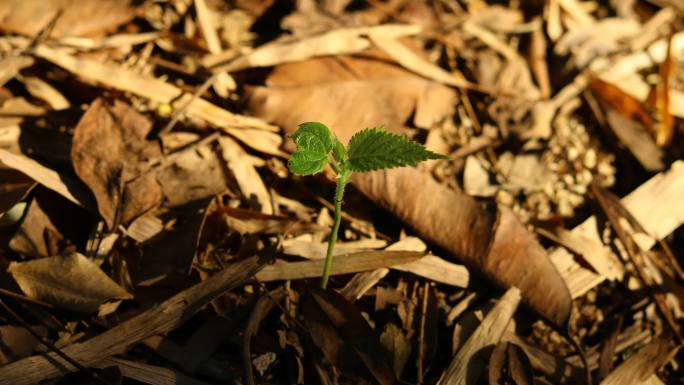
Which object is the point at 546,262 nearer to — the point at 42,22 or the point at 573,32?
the point at 573,32

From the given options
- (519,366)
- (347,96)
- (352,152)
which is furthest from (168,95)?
(519,366)

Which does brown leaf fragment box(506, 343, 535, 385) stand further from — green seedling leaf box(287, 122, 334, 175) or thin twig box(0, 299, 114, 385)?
thin twig box(0, 299, 114, 385)

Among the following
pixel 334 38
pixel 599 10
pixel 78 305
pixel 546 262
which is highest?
pixel 599 10

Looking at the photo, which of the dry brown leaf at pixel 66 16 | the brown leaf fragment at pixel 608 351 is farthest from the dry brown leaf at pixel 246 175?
the brown leaf fragment at pixel 608 351

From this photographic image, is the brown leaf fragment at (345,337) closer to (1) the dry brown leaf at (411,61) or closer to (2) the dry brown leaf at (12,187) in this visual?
(2) the dry brown leaf at (12,187)

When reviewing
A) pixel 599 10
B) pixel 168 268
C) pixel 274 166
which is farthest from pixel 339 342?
pixel 599 10
